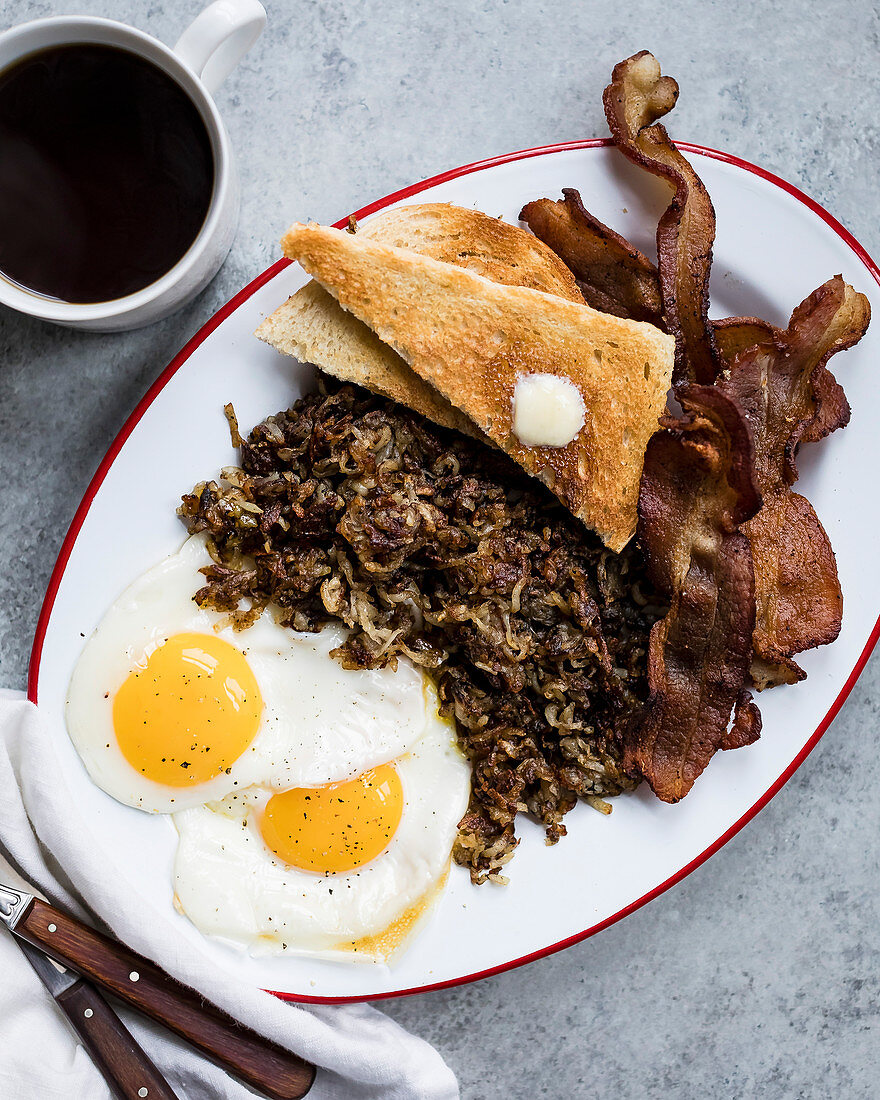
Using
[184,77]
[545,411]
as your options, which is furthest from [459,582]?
[184,77]

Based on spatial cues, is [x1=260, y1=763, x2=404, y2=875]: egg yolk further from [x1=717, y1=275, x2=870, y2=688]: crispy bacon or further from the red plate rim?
[x1=717, y1=275, x2=870, y2=688]: crispy bacon

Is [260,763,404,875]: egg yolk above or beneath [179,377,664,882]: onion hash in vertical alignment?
beneath

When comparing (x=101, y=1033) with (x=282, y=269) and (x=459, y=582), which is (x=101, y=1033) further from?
(x=282, y=269)

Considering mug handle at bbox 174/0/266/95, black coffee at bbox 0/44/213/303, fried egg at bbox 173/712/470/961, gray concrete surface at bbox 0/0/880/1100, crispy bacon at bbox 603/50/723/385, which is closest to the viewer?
mug handle at bbox 174/0/266/95

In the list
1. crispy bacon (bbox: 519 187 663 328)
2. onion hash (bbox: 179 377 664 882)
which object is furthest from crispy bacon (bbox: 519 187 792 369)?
onion hash (bbox: 179 377 664 882)

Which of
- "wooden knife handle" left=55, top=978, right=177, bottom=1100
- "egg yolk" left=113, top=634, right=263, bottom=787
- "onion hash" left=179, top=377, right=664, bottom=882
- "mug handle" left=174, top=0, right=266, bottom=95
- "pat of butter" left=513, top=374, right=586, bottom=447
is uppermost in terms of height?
"mug handle" left=174, top=0, right=266, bottom=95
